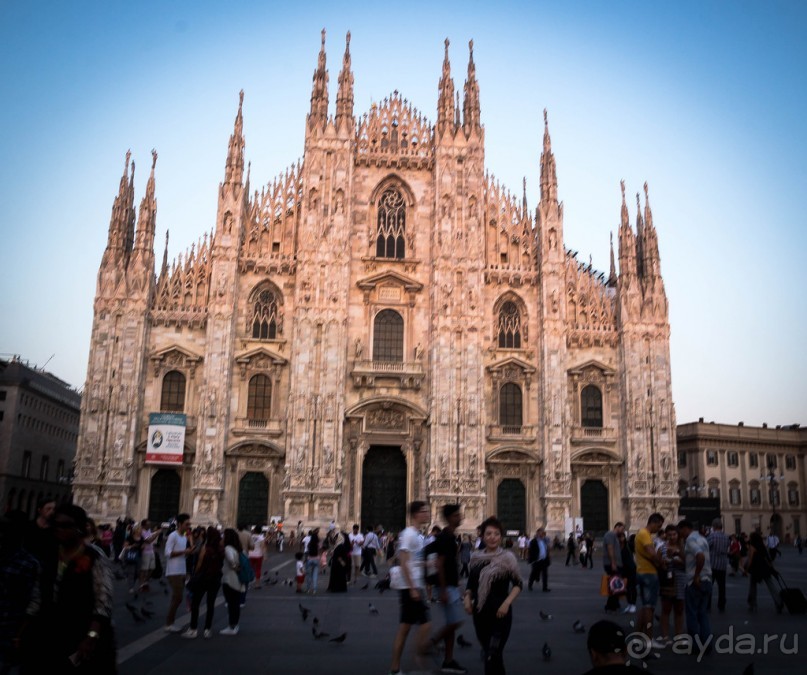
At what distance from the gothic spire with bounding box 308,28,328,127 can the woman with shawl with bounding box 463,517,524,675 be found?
35353 millimetres

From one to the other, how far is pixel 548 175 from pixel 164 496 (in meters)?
A: 24.9

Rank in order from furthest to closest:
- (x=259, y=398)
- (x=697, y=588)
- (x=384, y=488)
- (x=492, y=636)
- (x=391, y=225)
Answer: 1. (x=391, y=225)
2. (x=384, y=488)
3. (x=259, y=398)
4. (x=697, y=588)
5. (x=492, y=636)

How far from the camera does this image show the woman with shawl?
27.0 ft

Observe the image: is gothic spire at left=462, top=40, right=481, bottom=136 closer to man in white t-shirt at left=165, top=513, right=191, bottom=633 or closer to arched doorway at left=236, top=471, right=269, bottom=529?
arched doorway at left=236, top=471, right=269, bottom=529

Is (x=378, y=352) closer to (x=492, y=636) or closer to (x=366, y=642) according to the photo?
(x=366, y=642)

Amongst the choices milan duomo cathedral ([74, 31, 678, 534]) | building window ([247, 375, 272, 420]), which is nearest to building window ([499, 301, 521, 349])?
milan duomo cathedral ([74, 31, 678, 534])

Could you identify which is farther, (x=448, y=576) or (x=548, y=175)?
(x=548, y=175)

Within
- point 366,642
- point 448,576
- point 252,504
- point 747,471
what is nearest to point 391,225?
point 252,504

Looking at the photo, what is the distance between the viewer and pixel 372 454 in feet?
130

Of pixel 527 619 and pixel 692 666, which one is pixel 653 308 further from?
pixel 692 666

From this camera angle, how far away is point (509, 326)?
136 feet

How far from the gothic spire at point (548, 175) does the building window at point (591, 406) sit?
32.7 feet

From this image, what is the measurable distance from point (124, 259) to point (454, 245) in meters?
16.1

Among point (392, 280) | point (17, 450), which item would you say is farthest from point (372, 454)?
point (17, 450)
